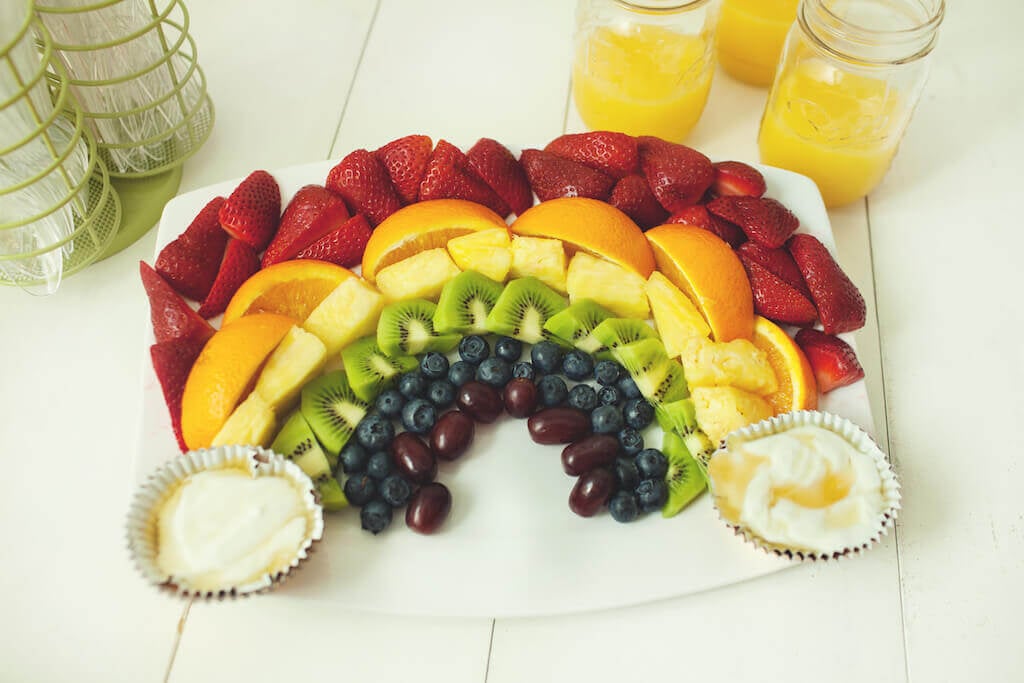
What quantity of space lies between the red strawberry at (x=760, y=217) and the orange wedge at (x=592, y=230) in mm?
157

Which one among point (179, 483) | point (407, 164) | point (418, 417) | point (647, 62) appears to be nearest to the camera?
point (179, 483)

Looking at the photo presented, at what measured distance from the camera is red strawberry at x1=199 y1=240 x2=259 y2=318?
145cm

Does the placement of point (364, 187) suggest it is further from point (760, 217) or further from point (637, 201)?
point (760, 217)

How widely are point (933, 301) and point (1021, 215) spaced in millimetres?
330

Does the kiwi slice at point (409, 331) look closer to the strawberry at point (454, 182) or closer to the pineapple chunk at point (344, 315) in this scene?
the pineapple chunk at point (344, 315)

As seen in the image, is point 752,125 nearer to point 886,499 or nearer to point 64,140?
point 886,499

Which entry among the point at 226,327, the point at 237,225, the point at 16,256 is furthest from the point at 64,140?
the point at 226,327

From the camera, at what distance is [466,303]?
4.72ft

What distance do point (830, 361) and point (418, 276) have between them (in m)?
0.67

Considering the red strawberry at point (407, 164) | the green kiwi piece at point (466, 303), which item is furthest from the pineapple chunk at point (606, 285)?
the red strawberry at point (407, 164)

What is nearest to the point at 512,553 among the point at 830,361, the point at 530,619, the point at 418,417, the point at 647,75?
the point at 530,619

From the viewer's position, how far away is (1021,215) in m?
1.78

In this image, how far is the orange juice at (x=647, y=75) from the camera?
170 cm

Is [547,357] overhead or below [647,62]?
below
